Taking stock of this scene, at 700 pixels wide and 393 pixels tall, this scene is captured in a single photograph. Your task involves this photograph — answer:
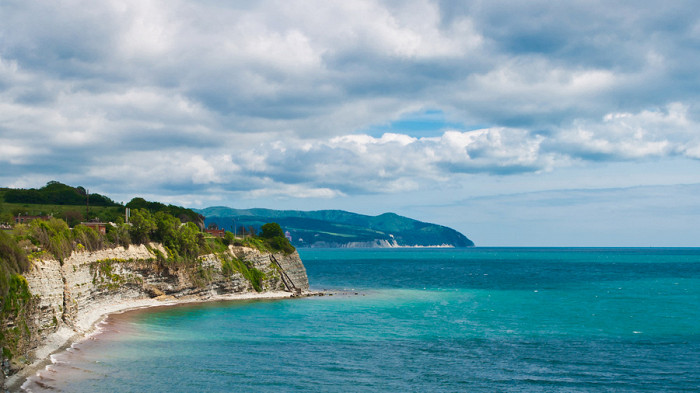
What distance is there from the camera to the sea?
122 ft

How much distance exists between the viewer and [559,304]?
3329 inches

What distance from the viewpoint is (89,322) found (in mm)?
56062

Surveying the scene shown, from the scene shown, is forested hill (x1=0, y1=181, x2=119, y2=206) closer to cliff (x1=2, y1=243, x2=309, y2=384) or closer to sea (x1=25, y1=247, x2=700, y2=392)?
cliff (x1=2, y1=243, x2=309, y2=384)

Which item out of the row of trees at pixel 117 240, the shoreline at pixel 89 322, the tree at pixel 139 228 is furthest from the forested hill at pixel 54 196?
the shoreline at pixel 89 322

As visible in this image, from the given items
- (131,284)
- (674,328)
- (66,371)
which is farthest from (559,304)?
(66,371)

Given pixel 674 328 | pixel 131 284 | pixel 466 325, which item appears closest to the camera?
pixel 674 328

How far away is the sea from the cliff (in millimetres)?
2673

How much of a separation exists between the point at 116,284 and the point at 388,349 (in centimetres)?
4225

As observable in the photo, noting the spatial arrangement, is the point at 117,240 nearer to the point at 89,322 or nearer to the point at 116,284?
the point at 116,284

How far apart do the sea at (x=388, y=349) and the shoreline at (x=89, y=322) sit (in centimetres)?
96

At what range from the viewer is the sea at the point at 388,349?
3716 cm

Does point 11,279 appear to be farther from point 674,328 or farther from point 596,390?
point 674,328

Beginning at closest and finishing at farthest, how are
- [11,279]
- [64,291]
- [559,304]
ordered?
[11,279] < [64,291] < [559,304]

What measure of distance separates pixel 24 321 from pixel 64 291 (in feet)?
47.0
